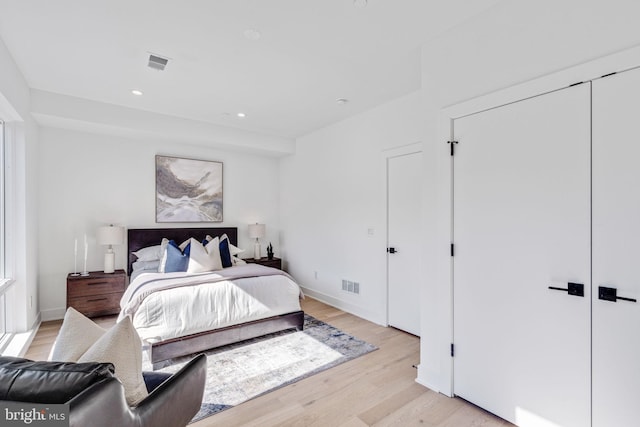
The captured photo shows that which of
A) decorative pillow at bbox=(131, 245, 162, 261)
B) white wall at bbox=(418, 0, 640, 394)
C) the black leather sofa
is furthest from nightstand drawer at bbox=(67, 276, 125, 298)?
white wall at bbox=(418, 0, 640, 394)

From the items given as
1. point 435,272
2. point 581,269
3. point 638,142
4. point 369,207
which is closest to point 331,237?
point 369,207

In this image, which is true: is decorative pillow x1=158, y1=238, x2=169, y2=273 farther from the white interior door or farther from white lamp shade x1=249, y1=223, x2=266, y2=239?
the white interior door

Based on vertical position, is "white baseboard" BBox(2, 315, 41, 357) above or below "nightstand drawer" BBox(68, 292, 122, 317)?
below

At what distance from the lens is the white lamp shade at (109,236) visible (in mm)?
4039

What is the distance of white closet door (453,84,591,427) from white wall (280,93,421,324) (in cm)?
141

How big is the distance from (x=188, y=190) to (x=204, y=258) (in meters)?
1.61

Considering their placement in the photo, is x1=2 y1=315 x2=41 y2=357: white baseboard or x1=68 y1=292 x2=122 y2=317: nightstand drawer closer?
x1=2 y1=315 x2=41 y2=357: white baseboard

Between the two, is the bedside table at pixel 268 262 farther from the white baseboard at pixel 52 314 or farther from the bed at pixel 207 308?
the white baseboard at pixel 52 314

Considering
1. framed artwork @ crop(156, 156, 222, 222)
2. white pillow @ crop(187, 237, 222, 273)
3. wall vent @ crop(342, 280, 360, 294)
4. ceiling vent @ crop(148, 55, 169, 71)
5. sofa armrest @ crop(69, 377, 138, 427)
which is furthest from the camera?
framed artwork @ crop(156, 156, 222, 222)

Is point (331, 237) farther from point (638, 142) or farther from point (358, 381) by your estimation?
point (638, 142)

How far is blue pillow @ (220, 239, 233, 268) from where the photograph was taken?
4309 mm

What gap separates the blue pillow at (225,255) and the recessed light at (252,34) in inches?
112

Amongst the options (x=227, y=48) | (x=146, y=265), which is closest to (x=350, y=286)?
(x=146, y=265)

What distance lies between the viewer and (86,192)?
4238mm
